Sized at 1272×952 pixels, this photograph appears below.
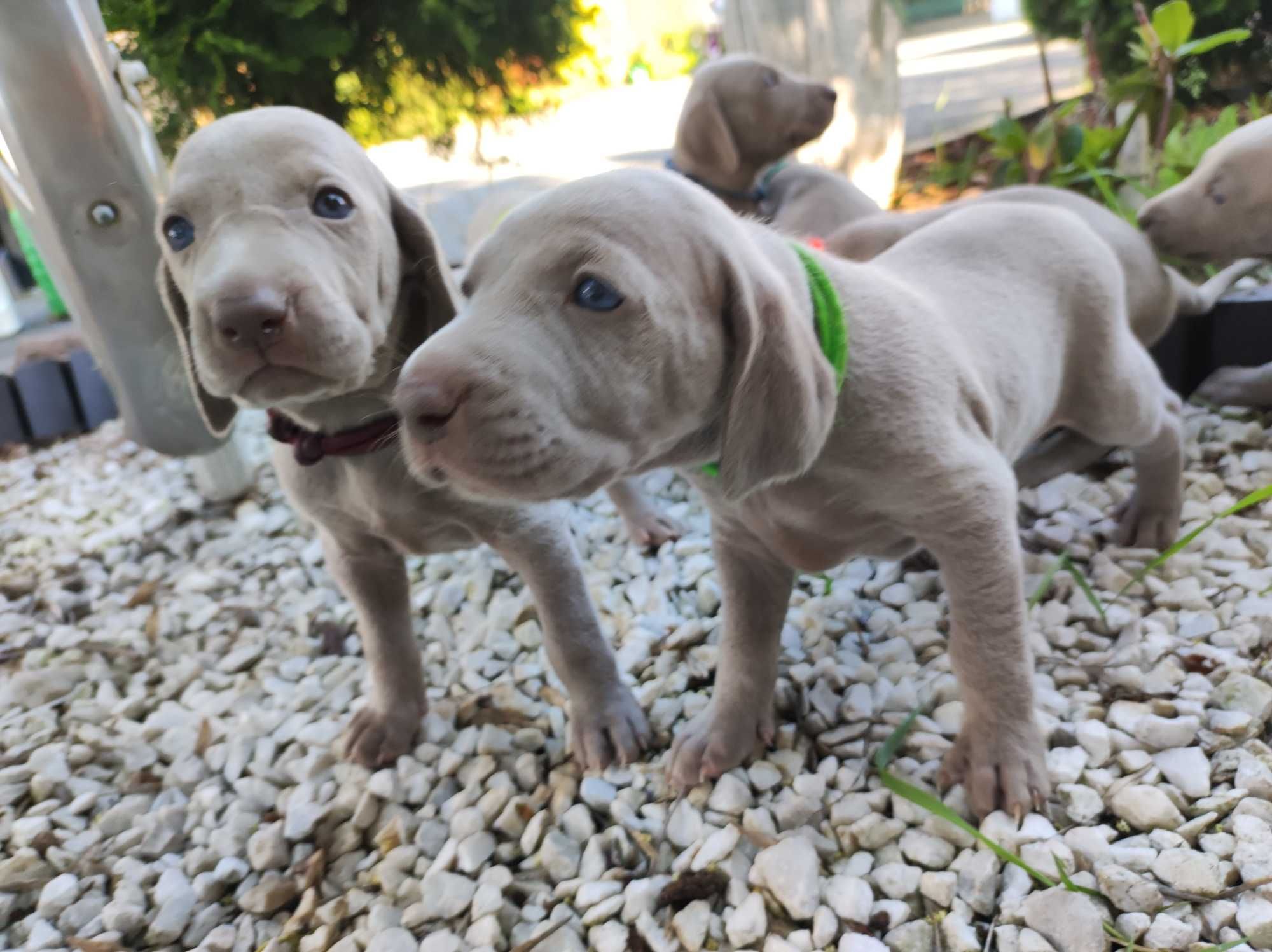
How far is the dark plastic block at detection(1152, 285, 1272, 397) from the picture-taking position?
3.01 meters

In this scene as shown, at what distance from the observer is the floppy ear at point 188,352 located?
1.89 m

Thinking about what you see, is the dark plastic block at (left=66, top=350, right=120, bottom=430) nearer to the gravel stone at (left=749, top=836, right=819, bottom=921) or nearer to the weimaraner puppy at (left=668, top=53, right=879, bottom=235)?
the weimaraner puppy at (left=668, top=53, right=879, bottom=235)

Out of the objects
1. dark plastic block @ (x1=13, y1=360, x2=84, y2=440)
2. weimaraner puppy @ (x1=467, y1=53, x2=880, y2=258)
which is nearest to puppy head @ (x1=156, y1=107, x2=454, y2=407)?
→ weimaraner puppy @ (x1=467, y1=53, x2=880, y2=258)

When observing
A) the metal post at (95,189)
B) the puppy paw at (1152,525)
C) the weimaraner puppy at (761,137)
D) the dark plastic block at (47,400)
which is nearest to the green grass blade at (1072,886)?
the puppy paw at (1152,525)

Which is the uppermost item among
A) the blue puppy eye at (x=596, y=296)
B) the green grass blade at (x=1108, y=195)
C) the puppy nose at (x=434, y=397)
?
the blue puppy eye at (x=596, y=296)

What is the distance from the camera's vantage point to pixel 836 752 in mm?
1974

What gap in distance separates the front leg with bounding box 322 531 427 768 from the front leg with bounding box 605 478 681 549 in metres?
0.87

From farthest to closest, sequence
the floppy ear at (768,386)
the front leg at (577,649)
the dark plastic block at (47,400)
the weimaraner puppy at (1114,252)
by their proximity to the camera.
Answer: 1. the dark plastic block at (47,400)
2. the weimaraner puppy at (1114,252)
3. the front leg at (577,649)
4. the floppy ear at (768,386)

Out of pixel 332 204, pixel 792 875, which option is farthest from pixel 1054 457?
pixel 332 204

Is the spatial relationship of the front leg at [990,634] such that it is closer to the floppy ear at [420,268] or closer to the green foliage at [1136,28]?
the floppy ear at [420,268]

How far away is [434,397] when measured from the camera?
1177 mm

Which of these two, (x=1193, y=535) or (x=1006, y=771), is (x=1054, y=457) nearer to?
(x=1193, y=535)

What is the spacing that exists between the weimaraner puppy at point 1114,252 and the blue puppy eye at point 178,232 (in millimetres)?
1875

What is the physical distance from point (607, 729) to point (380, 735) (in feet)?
1.82
